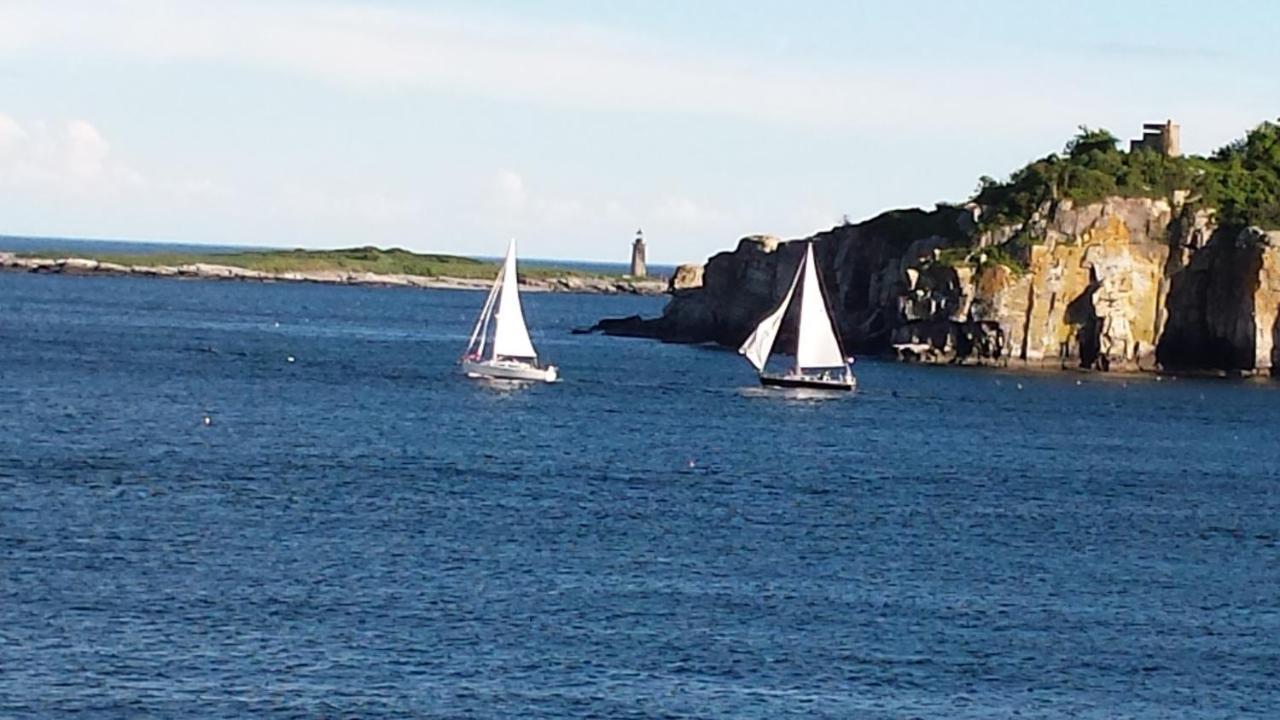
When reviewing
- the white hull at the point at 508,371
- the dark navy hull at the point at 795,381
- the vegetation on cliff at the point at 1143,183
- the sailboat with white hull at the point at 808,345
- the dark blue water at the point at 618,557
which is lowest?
the dark blue water at the point at 618,557

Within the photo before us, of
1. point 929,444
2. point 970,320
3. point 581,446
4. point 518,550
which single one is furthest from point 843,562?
point 970,320

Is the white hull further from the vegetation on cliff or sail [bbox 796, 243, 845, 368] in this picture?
the vegetation on cliff

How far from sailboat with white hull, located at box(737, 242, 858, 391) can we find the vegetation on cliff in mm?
28224

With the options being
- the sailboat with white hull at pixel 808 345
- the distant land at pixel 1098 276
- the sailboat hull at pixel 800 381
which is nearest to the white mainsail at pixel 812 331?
the sailboat with white hull at pixel 808 345

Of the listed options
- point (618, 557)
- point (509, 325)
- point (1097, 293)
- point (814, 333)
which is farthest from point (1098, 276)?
point (618, 557)

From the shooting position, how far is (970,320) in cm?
14662

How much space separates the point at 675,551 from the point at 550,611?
1010cm

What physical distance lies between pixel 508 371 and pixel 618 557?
6592cm

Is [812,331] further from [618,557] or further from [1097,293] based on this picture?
[618,557]

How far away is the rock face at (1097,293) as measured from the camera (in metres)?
146

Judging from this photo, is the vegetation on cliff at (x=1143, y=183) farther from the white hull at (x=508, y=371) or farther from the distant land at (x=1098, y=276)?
the white hull at (x=508, y=371)

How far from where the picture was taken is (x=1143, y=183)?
157m

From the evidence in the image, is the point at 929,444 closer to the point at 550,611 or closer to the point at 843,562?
the point at 843,562

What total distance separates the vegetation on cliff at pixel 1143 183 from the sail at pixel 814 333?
28129mm
